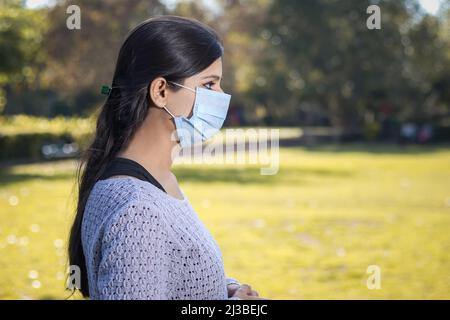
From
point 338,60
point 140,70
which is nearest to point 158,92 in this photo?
point 140,70

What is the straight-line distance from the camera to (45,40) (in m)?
29.3

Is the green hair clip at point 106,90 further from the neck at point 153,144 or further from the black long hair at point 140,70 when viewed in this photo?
the neck at point 153,144

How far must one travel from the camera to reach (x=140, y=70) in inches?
79.0

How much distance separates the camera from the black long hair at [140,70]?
1992 millimetres

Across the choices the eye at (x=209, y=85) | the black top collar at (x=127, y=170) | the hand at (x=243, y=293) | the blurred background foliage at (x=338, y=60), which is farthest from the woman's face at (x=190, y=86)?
the blurred background foliage at (x=338, y=60)

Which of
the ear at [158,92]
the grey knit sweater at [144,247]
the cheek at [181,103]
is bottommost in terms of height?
the grey knit sweater at [144,247]

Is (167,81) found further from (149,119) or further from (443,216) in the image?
(443,216)

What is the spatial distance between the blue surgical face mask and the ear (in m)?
0.03

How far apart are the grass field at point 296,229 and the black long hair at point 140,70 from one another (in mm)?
521

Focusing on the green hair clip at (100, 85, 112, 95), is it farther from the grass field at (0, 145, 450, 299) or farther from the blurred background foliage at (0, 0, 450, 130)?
the blurred background foliage at (0, 0, 450, 130)

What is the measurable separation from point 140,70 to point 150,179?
34 cm

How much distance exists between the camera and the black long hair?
1992 millimetres

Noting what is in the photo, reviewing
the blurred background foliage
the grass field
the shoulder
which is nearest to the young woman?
the shoulder
